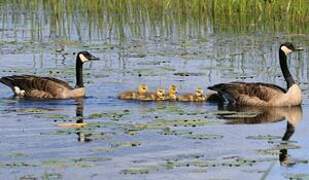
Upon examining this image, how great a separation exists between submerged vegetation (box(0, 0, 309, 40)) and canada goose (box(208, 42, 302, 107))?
5.46 m

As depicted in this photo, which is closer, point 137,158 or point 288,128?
point 137,158

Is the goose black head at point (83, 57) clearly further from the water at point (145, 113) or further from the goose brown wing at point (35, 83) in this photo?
the goose brown wing at point (35, 83)

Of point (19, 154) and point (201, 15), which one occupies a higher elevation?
point (201, 15)

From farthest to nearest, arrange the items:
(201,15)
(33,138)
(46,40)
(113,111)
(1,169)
A: (201,15)
(46,40)
(113,111)
(33,138)
(1,169)

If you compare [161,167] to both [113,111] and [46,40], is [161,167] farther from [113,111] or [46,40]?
[46,40]

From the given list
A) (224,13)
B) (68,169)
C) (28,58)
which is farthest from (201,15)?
(68,169)

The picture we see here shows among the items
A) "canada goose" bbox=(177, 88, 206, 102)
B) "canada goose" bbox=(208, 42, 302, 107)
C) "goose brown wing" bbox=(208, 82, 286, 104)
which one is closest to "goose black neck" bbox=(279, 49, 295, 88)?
"canada goose" bbox=(208, 42, 302, 107)

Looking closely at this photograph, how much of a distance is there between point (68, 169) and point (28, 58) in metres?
8.91

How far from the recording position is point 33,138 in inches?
518

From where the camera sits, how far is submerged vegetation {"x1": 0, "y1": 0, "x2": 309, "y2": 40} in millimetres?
22969

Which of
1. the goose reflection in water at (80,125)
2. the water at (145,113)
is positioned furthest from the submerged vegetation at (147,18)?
the goose reflection in water at (80,125)

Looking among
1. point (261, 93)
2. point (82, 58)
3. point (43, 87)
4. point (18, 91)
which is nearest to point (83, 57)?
point (82, 58)

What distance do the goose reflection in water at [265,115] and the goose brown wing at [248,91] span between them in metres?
0.22

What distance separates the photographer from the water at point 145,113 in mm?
11648
